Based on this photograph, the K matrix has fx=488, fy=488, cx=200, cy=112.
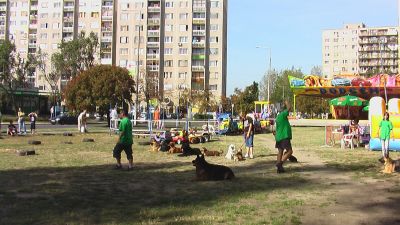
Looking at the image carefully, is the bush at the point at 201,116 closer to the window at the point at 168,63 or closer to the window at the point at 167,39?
the window at the point at 168,63

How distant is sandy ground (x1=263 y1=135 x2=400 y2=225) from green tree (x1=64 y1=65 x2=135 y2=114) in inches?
1411

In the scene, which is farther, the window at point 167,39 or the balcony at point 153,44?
the window at point 167,39

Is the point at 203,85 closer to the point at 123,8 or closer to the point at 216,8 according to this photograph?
the point at 216,8

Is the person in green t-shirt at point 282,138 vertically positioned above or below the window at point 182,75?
below

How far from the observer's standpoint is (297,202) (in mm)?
8570

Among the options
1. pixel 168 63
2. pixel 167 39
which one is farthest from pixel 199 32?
pixel 168 63

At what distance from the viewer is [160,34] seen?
110 meters

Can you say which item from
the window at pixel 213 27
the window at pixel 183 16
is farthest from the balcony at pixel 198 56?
the window at pixel 183 16

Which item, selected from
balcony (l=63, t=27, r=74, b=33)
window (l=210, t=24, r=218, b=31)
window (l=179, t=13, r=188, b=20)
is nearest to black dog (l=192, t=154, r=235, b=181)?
window (l=210, t=24, r=218, b=31)

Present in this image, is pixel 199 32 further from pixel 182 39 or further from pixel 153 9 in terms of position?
pixel 153 9

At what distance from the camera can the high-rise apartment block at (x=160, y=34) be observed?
356 feet

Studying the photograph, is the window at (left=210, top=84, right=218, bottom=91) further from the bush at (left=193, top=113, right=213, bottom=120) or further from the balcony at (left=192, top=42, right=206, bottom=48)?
the bush at (left=193, top=113, right=213, bottom=120)

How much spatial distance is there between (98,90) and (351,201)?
131ft

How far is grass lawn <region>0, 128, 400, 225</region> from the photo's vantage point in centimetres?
745
